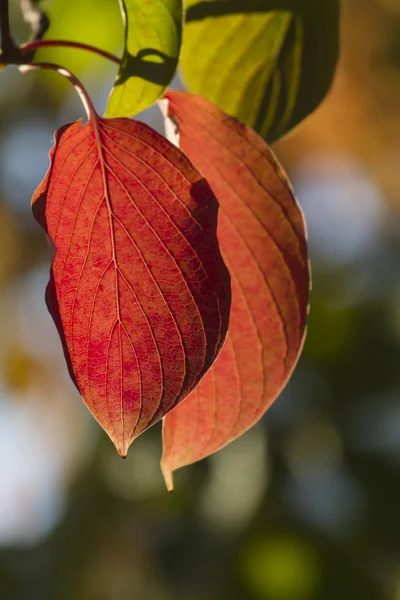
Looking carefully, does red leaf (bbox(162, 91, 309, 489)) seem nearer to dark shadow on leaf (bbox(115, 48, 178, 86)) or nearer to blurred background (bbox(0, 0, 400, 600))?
dark shadow on leaf (bbox(115, 48, 178, 86))

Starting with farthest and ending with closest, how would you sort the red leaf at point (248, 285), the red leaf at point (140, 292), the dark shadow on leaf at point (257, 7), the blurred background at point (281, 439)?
the blurred background at point (281, 439) → the dark shadow on leaf at point (257, 7) → the red leaf at point (248, 285) → the red leaf at point (140, 292)

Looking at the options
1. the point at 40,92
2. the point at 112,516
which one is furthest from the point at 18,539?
the point at 40,92

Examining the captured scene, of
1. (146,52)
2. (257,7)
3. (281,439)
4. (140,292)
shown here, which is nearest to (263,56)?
(257,7)

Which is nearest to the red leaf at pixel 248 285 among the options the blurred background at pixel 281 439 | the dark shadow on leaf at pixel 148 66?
the dark shadow on leaf at pixel 148 66

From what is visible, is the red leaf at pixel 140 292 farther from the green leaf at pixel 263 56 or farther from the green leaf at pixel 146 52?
the green leaf at pixel 263 56

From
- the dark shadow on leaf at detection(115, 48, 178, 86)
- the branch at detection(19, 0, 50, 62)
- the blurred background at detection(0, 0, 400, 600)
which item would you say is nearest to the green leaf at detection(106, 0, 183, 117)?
the dark shadow on leaf at detection(115, 48, 178, 86)

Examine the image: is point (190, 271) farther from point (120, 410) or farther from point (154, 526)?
point (154, 526)
